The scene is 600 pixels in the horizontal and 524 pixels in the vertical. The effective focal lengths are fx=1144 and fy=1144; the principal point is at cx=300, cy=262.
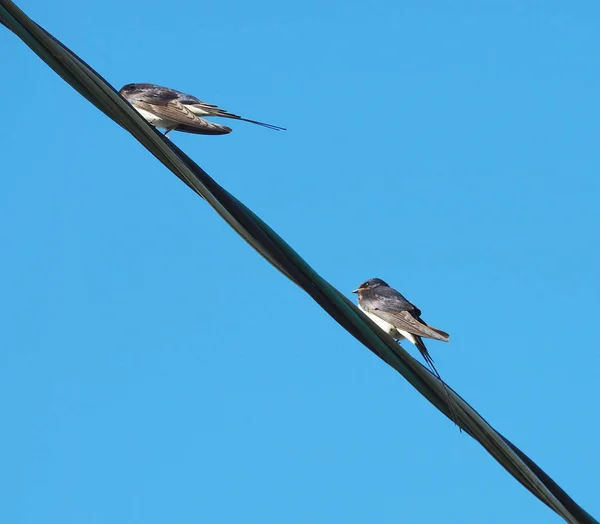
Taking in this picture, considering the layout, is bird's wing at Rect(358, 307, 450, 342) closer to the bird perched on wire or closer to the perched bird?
the bird perched on wire

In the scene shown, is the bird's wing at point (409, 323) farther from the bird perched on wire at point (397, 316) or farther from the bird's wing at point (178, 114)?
the bird's wing at point (178, 114)

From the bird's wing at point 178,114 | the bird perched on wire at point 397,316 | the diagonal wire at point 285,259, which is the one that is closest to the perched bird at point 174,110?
the bird's wing at point 178,114

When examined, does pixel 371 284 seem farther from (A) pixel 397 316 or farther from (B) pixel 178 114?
(B) pixel 178 114

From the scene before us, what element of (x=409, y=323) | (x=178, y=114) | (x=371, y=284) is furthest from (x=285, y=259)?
(x=371, y=284)

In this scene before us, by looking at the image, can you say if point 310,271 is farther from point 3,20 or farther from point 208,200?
point 3,20

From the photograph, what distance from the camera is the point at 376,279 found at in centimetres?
1088

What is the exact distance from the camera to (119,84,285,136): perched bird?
8.01 meters

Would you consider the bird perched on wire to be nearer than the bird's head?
Yes

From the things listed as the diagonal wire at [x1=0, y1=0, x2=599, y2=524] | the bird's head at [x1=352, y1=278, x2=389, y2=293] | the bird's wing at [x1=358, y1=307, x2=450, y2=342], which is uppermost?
the bird's head at [x1=352, y1=278, x2=389, y2=293]

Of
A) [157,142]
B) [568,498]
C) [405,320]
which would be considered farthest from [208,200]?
[405,320]

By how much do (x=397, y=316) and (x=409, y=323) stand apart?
0.31 metres

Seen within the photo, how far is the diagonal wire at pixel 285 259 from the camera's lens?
3449mm

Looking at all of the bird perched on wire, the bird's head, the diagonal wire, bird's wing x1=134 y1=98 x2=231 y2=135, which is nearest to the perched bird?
bird's wing x1=134 y1=98 x2=231 y2=135

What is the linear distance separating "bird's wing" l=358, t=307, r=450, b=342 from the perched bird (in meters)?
2.12
